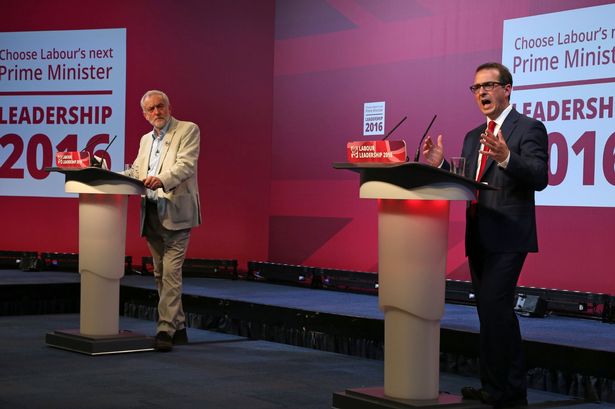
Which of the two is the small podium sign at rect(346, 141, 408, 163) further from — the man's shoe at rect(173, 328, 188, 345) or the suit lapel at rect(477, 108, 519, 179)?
the man's shoe at rect(173, 328, 188, 345)

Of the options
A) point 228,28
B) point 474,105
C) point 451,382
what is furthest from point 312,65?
point 451,382

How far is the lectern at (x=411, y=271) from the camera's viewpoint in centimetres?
336

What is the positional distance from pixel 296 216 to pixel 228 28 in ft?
5.54

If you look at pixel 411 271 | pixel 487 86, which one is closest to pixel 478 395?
pixel 411 271

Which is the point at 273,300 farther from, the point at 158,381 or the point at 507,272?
the point at 507,272

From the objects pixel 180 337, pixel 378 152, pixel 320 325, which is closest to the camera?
pixel 378 152

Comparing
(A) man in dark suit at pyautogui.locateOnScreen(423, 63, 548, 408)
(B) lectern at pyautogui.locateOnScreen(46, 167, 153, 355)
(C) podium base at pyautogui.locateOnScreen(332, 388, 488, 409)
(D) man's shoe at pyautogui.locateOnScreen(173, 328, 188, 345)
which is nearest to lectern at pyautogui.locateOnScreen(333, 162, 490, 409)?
(C) podium base at pyautogui.locateOnScreen(332, 388, 488, 409)

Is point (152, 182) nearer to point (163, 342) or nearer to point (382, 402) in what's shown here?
point (163, 342)

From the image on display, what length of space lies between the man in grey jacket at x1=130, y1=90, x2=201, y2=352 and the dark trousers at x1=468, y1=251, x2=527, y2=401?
202 centimetres

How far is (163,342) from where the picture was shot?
5.16 metres

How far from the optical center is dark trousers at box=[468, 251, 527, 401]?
3449mm

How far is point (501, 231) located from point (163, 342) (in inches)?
91.8

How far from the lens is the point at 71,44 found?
846 centimetres

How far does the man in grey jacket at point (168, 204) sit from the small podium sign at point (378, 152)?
1763mm
